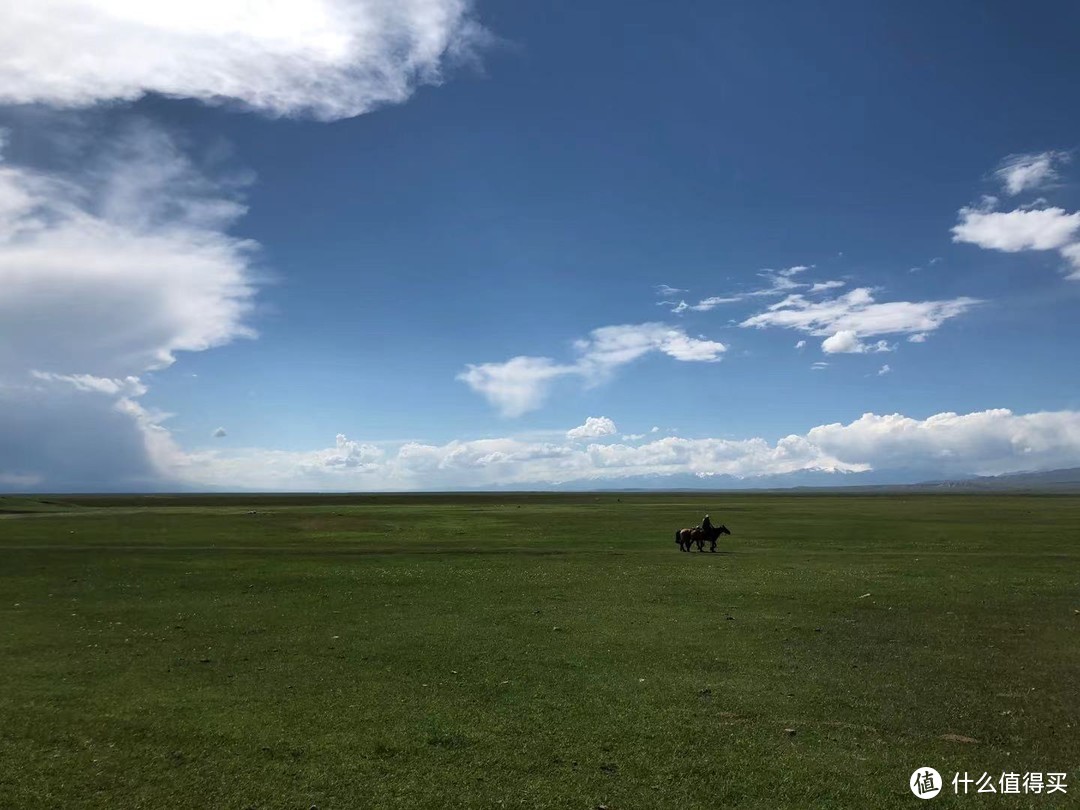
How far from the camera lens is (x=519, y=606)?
21016 mm

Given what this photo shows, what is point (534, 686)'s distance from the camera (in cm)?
1274

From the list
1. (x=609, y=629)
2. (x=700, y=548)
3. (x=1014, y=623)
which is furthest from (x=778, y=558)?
(x=609, y=629)

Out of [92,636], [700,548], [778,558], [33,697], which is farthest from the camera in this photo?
[700,548]

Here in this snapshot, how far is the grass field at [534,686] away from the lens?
350 inches

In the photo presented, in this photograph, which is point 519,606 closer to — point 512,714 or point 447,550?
point 512,714

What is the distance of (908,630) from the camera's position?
17.4 metres

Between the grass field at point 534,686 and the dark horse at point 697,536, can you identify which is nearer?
the grass field at point 534,686

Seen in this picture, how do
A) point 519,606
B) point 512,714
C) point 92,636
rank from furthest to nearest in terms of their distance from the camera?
point 519,606, point 92,636, point 512,714

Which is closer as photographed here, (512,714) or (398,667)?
(512,714)

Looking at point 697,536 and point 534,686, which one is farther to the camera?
point 697,536

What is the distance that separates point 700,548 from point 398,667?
27.5 m

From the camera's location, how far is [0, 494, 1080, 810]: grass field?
889 cm

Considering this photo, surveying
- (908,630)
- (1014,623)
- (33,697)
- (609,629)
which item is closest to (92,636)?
(33,697)

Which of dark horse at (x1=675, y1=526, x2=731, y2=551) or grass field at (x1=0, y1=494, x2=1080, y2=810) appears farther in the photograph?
dark horse at (x1=675, y1=526, x2=731, y2=551)
